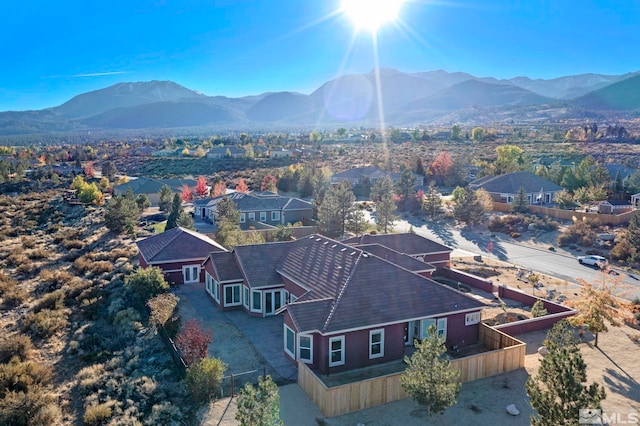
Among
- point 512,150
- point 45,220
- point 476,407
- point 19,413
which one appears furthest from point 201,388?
point 512,150

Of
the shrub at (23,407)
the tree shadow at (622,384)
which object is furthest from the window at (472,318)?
the shrub at (23,407)

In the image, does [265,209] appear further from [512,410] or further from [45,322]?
[512,410]

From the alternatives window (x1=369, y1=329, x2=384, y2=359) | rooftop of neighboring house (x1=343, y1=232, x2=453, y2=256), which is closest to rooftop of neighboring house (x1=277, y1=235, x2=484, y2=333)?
window (x1=369, y1=329, x2=384, y2=359)

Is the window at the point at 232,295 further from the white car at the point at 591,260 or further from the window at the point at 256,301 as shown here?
the white car at the point at 591,260

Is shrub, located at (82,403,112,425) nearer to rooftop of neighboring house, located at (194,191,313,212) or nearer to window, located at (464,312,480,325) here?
window, located at (464,312,480,325)

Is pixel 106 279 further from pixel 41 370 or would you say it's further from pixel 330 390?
pixel 330 390

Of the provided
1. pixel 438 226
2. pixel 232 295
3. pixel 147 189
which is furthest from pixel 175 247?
pixel 147 189
